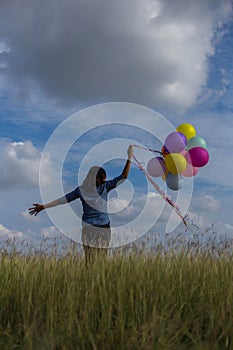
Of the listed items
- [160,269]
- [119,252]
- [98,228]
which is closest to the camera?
[160,269]

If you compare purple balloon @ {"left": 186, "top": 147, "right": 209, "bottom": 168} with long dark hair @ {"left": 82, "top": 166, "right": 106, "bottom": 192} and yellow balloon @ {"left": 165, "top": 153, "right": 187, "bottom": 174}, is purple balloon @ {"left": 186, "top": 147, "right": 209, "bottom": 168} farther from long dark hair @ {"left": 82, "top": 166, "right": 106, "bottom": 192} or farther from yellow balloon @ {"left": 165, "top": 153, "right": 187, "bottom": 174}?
long dark hair @ {"left": 82, "top": 166, "right": 106, "bottom": 192}

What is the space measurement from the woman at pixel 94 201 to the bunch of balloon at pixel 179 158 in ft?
2.11

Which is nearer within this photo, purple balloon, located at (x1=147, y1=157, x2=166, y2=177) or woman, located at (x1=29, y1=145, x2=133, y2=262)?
woman, located at (x1=29, y1=145, x2=133, y2=262)

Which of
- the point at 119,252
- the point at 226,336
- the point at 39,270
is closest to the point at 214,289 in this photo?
the point at 226,336

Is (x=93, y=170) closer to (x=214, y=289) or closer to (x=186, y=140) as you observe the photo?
(x=186, y=140)

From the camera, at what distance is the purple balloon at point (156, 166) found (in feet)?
23.7

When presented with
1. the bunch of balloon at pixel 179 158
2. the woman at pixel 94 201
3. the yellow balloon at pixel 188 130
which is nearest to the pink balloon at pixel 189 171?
the bunch of balloon at pixel 179 158

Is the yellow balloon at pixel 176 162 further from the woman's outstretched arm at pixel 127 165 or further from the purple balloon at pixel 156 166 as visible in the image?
the woman's outstretched arm at pixel 127 165

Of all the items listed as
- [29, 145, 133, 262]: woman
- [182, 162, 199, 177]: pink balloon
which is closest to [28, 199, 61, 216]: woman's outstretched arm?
[29, 145, 133, 262]: woman

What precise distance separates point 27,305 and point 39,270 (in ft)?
3.02

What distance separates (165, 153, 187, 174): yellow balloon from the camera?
6898 mm

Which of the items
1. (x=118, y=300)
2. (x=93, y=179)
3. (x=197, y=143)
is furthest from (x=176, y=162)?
(x=118, y=300)

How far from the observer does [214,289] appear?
15.1 ft

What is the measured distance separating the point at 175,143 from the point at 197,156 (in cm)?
45
